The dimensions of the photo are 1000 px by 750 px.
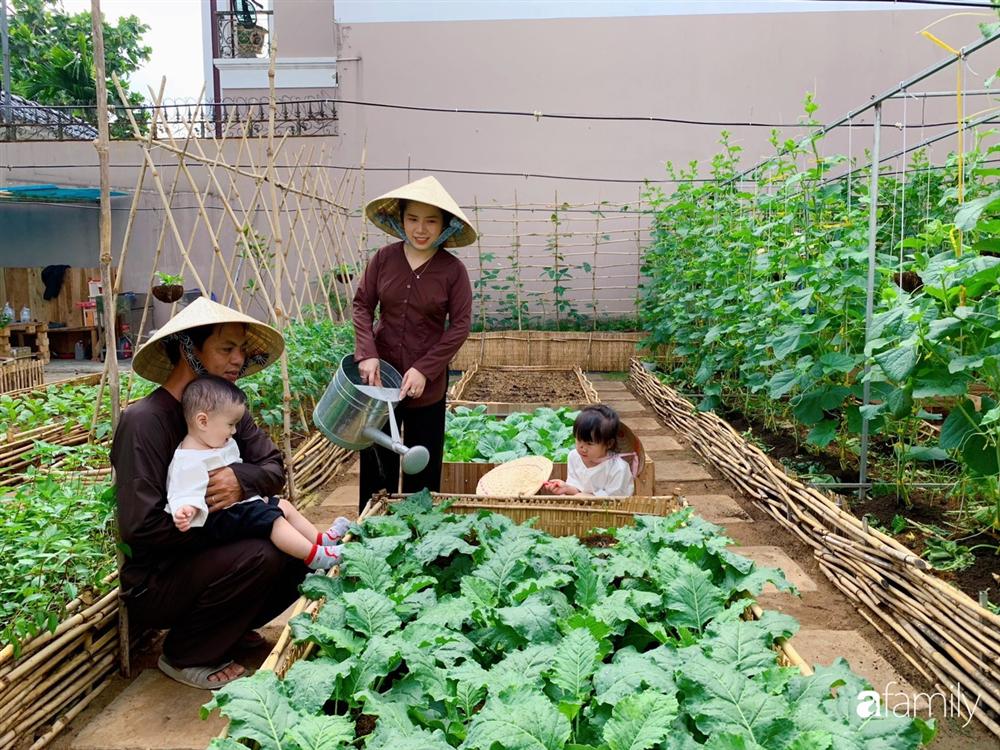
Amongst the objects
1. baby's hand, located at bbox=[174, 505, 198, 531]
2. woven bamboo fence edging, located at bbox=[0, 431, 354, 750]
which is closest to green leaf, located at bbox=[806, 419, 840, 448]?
baby's hand, located at bbox=[174, 505, 198, 531]

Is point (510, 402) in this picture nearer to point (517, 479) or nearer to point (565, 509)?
point (517, 479)

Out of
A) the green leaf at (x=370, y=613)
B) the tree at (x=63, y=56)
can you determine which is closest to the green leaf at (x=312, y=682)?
the green leaf at (x=370, y=613)

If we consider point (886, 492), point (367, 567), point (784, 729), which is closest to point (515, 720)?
point (784, 729)

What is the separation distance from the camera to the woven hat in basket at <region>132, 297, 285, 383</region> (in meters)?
2.46

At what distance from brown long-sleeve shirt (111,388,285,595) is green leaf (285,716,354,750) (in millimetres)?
937

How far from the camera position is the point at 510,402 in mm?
6957

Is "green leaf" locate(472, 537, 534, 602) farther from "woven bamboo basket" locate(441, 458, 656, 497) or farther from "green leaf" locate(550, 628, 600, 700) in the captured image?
"woven bamboo basket" locate(441, 458, 656, 497)

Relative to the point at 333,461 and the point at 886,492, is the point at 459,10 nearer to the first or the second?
the point at 333,461

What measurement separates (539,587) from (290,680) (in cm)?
74

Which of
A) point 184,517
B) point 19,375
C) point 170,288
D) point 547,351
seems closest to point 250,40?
point 170,288

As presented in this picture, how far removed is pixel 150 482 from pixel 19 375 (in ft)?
19.5

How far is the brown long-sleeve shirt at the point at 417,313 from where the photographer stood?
3318 millimetres

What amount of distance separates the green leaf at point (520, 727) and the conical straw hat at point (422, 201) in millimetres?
1984

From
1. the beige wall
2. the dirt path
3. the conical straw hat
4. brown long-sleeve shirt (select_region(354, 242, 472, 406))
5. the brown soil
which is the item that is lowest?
the dirt path
